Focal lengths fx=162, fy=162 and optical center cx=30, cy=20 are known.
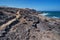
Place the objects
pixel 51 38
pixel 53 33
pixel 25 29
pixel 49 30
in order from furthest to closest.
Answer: pixel 25 29, pixel 49 30, pixel 53 33, pixel 51 38

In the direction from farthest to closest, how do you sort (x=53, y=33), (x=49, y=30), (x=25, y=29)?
1. (x=25, y=29)
2. (x=49, y=30)
3. (x=53, y=33)

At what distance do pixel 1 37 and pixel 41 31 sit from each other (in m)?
3.37

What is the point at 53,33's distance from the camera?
40.2ft

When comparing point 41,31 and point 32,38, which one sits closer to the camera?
point 32,38

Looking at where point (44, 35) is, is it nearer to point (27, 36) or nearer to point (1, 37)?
point (27, 36)

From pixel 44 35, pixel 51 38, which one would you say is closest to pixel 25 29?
pixel 44 35

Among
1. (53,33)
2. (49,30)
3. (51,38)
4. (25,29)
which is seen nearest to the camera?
(51,38)

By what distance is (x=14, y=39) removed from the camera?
11.9 meters

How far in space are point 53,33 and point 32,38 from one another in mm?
1650

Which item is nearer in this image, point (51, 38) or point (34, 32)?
point (51, 38)

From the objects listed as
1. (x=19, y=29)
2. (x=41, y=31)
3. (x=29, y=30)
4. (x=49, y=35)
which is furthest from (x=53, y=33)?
(x=19, y=29)

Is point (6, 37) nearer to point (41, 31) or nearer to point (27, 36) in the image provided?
A: point (27, 36)

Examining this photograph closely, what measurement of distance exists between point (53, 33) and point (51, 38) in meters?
0.99

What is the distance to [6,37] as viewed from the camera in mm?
12055
